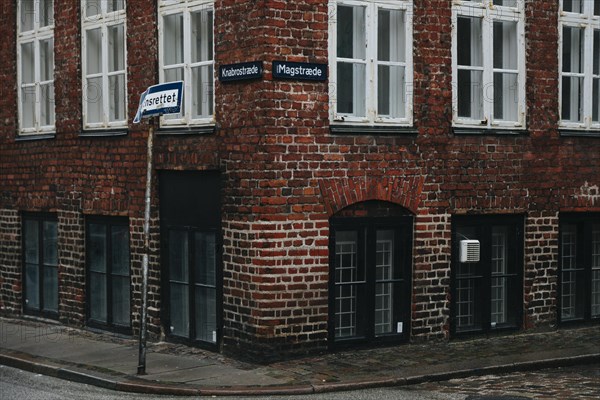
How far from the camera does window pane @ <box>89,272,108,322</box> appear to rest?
712 inches

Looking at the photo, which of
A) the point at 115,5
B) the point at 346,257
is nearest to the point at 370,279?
the point at 346,257

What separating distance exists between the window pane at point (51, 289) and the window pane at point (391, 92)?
715 cm

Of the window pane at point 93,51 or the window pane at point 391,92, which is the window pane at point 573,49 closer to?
the window pane at point 391,92

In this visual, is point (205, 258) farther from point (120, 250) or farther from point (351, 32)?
point (351, 32)

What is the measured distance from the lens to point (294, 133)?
1461 cm

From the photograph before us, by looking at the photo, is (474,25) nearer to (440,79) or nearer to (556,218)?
(440,79)

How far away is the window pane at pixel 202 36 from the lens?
610 inches

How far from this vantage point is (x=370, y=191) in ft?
50.1

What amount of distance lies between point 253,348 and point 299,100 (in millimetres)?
3387

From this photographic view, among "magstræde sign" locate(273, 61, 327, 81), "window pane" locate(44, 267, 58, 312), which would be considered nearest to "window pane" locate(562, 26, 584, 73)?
"magstræde sign" locate(273, 61, 327, 81)

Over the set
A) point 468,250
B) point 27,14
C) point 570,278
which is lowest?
point 570,278

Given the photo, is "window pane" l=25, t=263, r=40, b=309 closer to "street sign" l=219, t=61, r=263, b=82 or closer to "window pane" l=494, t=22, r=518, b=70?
"street sign" l=219, t=61, r=263, b=82

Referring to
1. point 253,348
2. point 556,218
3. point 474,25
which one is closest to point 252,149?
point 253,348

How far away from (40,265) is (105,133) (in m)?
3.51
